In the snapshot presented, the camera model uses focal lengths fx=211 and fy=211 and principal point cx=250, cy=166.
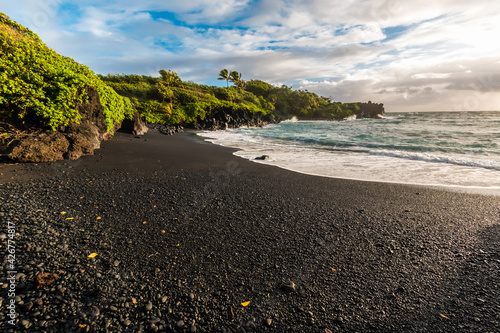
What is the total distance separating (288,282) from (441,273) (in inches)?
82.6

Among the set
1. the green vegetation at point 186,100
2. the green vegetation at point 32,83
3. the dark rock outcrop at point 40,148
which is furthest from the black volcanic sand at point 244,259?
the green vegetation at point 186,100

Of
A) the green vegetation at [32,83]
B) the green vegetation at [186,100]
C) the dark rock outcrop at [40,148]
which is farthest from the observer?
the green vegetation at [186,100]

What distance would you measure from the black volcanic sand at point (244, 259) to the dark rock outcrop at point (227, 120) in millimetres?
30243

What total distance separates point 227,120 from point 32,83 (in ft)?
111

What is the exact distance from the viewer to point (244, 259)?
3.01 meters

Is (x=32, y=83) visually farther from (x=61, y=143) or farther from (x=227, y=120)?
(x=227, y=120)

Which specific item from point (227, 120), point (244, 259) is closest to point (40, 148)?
point (244, 259)

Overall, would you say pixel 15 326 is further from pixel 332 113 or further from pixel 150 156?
pixel 332 113

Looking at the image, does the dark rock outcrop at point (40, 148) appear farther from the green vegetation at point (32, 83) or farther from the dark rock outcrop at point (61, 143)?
the green vegetation at point (32, 83)

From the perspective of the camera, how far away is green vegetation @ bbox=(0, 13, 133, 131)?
6512 mm

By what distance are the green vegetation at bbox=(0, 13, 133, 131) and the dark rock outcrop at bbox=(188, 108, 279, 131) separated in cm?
2552

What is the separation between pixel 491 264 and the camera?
2980mm

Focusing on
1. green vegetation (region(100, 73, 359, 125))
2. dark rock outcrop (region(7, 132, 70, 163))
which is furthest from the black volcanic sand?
green vegetation (region(100, 73, 359, 125))

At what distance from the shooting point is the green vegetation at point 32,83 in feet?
21.4
